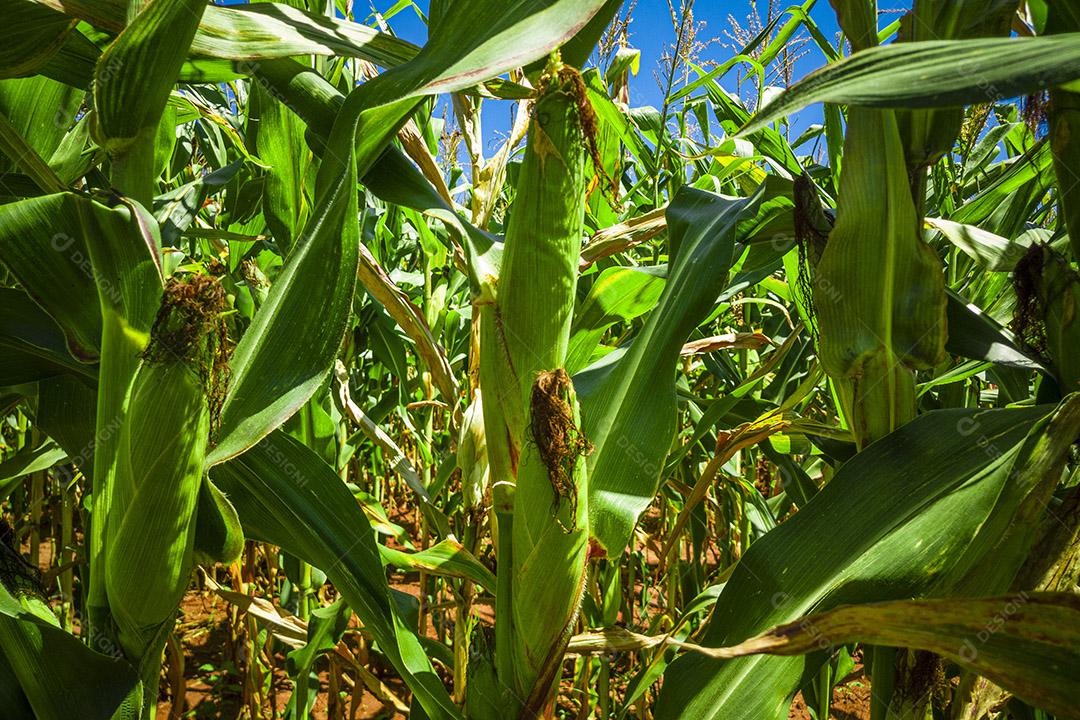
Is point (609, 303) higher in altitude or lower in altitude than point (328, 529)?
higher

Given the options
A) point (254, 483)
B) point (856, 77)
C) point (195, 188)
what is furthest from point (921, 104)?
point (195, 188)

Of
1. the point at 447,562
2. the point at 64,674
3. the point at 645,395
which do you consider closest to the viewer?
the point at 64,674

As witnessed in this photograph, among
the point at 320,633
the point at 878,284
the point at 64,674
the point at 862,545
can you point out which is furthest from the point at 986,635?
the point at 320,633

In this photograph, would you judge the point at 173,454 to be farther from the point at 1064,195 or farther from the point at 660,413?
the point at 1064,195

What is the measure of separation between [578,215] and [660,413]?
0.30 meters

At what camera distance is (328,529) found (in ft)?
2.87

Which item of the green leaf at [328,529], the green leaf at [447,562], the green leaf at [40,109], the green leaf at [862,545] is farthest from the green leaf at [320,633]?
the green leaf at [40,109]

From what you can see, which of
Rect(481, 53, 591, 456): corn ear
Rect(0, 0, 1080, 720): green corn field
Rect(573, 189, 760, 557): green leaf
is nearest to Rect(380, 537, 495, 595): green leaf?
Rect(0, 0, 1080, 720): green corn field

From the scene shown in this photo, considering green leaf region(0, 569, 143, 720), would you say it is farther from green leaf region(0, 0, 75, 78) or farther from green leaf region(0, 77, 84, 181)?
green leaf region(0, 77, 84, 181)

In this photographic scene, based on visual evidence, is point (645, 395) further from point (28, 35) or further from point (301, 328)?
point (28, 35)

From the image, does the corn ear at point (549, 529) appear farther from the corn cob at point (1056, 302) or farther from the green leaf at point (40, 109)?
the green leaf at point (40, 109)

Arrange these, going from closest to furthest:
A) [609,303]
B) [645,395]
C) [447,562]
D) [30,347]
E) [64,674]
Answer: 1. [64,674]
2. [30,347]
3. [645,395]
4. [447,562]
5. [609,303]

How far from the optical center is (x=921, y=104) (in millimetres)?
440

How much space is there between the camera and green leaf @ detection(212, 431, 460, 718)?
862 millimetres
